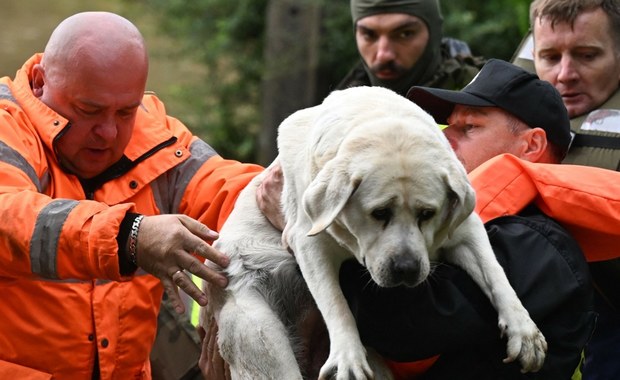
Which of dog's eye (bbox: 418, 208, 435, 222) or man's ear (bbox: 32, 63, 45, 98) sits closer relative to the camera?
dog's eye (bbox: 418, 208, 435, 222)

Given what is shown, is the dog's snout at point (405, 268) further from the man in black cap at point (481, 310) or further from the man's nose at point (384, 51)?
the man's nose at point (384, 51)

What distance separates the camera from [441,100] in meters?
4.31

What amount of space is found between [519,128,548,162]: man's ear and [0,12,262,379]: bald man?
1309 millimetres

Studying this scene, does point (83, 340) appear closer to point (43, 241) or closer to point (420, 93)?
point (43, 241)

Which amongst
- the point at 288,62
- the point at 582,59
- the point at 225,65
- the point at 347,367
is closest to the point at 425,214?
the point at 347,367

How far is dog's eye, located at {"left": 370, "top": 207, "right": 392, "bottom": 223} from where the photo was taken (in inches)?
139

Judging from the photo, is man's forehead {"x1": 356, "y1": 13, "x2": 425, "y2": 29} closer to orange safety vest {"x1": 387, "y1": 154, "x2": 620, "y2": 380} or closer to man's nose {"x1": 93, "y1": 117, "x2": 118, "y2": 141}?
man's nose {"x1": 93, "y1": 117, "x2": 118, "y2": 141}

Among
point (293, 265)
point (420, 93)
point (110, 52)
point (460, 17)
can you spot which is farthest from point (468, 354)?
point (460, 17)

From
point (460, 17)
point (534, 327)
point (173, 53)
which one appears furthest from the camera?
point (173, 53)

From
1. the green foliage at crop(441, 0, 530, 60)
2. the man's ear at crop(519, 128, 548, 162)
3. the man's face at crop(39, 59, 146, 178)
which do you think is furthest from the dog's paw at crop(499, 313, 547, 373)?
the green foliage at crop(441, 0, 530, 60)

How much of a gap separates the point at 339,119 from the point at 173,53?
33.6ft

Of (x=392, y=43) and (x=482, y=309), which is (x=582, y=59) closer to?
(x=482, y=309)

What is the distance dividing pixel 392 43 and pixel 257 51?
6.22 metres

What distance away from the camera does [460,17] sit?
36.7ft
